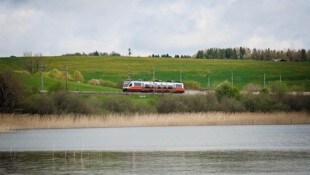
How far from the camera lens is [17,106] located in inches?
3366

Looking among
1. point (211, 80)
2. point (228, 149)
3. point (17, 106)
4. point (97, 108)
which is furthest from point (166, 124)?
point (211, 80)

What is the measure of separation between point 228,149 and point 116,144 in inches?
393

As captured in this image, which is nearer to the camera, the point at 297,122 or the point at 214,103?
the point at 297,122

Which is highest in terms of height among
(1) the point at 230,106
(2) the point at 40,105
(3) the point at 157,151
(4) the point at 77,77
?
(4) the point at 77,77

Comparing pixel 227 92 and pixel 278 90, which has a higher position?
pixel 278 90

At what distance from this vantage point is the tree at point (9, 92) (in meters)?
84.6

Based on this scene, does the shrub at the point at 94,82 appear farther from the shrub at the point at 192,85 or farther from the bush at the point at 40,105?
the bush at the point at 40,105

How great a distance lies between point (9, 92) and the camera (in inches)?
3356

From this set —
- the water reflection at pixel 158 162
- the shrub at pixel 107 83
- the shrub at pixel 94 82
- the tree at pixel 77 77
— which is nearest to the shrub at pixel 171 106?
the water reflection at pixel 158 162

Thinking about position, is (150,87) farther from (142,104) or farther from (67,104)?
(67,104)

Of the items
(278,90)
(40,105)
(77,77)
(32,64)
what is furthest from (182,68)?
(40,105)

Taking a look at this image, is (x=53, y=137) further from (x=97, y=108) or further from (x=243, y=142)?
(x=97, y=108)

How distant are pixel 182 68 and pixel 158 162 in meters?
135

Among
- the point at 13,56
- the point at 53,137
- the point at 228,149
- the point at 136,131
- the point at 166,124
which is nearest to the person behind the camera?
the point at 228,149
